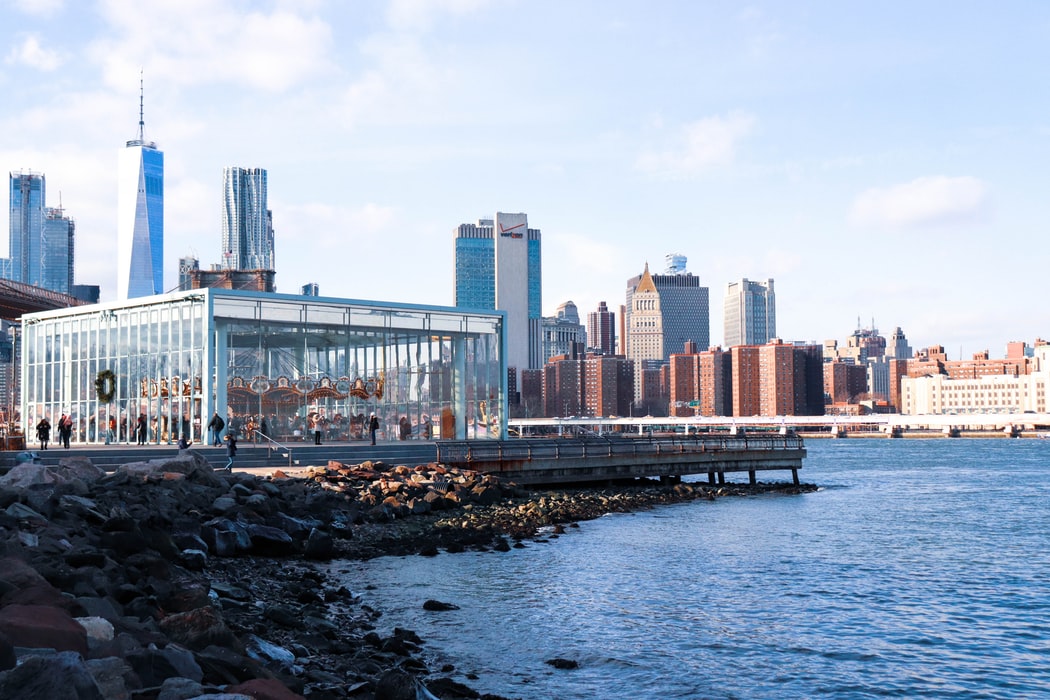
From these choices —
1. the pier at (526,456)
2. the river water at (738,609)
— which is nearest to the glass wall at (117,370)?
the pier at (526,456)

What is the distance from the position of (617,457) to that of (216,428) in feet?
65.0

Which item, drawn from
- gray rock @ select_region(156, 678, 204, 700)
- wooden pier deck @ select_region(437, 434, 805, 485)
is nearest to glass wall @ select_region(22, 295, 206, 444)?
wooden pier deck @ select_region(437, 434, 805, 485)

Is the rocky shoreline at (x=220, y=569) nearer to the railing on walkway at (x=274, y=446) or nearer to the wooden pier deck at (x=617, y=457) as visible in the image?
the wooden pier deck at (x=617, y=457)

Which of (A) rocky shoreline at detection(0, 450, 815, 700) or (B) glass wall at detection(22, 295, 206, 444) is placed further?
(B) glass wall at detection(22, 295, 206, 444)

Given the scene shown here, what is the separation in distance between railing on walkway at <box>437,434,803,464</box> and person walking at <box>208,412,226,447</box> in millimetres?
9460

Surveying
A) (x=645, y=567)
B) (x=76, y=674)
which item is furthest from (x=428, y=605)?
(x=76, y=674)

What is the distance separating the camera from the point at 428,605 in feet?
73.2

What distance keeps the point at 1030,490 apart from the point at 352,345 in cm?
4386

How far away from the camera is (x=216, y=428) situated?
44188mm

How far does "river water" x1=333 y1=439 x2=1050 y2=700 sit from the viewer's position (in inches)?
701

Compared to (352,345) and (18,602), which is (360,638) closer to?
(18,602)

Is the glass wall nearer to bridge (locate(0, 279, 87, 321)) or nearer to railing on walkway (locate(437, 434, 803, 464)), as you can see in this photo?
railing on walkway (locate(437, 434, 803, 464))

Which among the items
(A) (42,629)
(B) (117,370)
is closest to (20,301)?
(B) (117,370)

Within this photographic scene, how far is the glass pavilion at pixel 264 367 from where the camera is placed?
50.3 m
